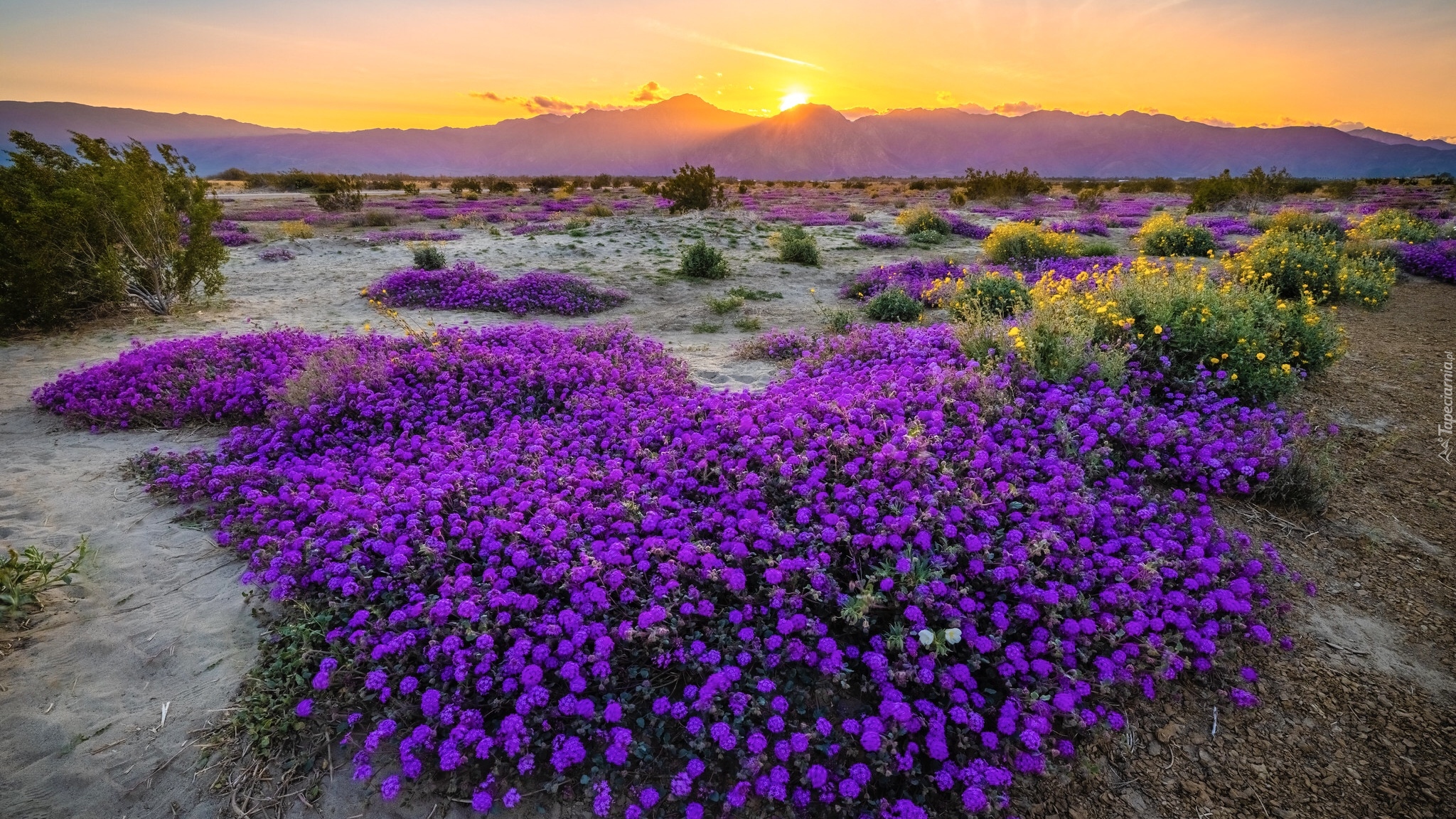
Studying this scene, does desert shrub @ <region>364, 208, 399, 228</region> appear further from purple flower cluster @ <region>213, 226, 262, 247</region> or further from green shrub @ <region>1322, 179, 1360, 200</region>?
green shrub @ <region>1322, 179, 1360, 200</region>

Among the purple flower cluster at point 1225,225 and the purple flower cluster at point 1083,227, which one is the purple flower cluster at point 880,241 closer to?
the purple flower cluster at point 1083,227

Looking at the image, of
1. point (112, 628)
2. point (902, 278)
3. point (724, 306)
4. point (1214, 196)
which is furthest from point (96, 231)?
point (1214, 196)

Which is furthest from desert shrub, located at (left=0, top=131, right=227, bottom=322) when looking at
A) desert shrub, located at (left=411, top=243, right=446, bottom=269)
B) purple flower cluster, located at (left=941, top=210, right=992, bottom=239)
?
purple flower cluster, located at (left=941, top=210, right=992, bottom=239)

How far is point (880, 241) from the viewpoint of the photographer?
1881cm

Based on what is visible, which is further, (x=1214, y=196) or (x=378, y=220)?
(x=1214, y=196)

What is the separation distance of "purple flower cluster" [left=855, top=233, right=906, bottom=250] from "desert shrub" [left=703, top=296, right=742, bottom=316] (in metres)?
8.90

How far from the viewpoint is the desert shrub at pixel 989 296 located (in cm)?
910

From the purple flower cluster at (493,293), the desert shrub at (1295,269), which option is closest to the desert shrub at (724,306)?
the purple flower cluster at (493,293)

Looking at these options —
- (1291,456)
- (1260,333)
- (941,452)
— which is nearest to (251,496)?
(941,452)

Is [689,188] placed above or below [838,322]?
above

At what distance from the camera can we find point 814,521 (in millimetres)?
3791

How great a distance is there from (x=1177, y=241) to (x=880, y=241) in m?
7.68

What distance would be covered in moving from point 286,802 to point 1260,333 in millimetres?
8514

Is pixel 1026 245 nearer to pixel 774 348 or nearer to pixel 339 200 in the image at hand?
pixel 774 348
